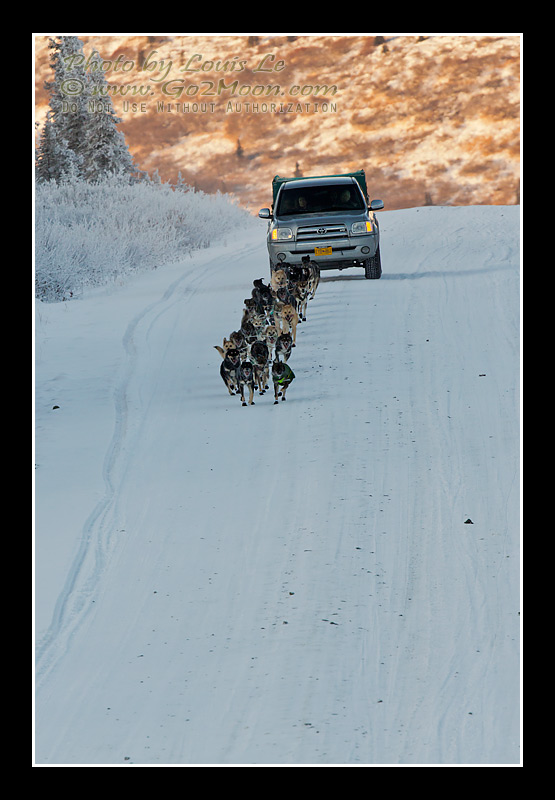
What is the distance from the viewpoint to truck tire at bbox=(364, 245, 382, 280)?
21172mm

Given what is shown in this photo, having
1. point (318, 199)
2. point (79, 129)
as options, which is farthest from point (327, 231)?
point (79, 129)

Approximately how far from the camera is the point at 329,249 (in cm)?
2055

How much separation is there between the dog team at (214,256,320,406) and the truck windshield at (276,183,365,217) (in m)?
4.93

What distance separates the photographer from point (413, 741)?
554 centimetres

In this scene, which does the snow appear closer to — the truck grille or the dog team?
the dog team

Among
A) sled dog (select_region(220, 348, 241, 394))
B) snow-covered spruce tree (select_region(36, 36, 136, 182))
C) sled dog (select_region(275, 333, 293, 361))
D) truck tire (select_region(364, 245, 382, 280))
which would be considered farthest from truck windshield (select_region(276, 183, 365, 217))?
snow-covered spruce tree (select_region(36, 36, 136, 182))

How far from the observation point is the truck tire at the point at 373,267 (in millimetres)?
21172

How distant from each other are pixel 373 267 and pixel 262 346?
29.5 ft

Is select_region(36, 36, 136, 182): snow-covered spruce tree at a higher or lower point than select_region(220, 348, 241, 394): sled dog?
higher

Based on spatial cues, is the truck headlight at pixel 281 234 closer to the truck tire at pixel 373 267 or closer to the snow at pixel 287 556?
the truck tire at pixel 373 267

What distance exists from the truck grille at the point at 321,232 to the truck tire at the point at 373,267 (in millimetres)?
905

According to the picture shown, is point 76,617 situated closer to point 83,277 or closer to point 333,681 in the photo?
point 333,681

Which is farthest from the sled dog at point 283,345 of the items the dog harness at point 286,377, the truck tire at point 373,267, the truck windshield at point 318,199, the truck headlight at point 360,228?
the truck windshield at point 318,199

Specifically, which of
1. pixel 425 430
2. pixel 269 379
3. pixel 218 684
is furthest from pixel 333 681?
pixel 269 379
